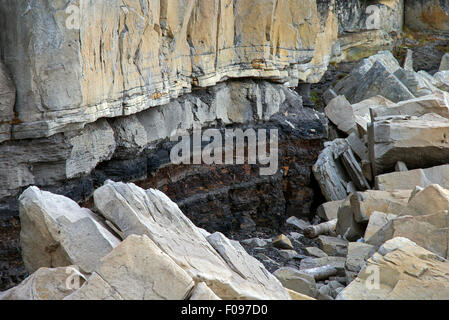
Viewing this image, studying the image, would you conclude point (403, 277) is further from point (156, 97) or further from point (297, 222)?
point (297, 222)

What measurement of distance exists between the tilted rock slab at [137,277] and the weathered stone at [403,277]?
60.7 inches

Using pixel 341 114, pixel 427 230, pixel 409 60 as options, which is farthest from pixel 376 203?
pixel 409 60

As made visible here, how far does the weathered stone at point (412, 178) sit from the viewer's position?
897 cm

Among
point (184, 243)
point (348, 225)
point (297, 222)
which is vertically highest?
point (184, 243)

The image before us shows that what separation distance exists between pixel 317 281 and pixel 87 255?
9.34ft

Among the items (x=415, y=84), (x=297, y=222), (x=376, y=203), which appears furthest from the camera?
(x=415, y=84)

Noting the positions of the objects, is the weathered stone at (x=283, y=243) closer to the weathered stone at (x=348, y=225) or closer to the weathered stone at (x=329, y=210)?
the weathered stone at (x=348, y=225)

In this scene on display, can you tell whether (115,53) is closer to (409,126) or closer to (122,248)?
(122,248)

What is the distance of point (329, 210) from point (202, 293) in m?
6.16

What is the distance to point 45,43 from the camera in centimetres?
605

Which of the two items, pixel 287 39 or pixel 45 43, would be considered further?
pixel 287 39

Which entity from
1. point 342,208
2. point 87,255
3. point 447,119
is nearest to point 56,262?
point 87,255

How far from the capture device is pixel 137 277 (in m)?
4.22

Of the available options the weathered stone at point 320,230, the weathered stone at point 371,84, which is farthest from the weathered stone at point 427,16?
the weathered stone at point 320,230
